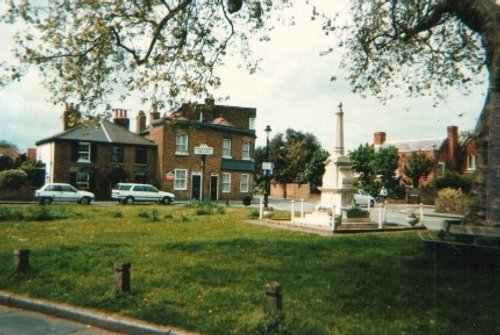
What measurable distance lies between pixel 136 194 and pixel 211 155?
1178 centimetres

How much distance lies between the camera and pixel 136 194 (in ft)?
120

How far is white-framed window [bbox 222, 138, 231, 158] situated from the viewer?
4788 centimetres

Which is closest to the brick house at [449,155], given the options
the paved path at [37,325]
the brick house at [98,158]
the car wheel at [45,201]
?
the brick house at [98,158]

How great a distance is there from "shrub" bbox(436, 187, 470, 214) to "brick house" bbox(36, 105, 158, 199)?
2656cm

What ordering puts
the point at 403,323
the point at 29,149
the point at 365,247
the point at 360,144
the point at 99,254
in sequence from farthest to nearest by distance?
the point at 29,149 → the point at 360,144 → the point at 365,247 → the point at 99,254 → the point at 403,323

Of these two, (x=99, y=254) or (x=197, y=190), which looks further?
(x=197, y=190)

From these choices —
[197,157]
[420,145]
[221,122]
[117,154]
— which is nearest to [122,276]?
[117,154]

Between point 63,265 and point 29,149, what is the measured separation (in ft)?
214

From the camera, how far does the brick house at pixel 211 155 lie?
Result: 4409 centimetres

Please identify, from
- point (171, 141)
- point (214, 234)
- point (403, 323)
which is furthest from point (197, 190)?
point (403, 323)

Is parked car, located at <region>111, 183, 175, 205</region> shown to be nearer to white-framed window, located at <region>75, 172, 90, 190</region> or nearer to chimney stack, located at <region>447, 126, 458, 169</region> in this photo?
white-framed window, located at <region>75, 172, 90, 190</region>

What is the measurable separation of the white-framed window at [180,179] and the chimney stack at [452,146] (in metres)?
32.9

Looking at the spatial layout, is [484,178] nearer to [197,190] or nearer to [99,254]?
[99,254]

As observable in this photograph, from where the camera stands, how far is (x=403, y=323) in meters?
5.44
